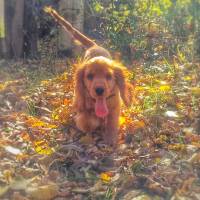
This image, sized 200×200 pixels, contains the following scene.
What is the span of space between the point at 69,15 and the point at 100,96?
9.64 feet

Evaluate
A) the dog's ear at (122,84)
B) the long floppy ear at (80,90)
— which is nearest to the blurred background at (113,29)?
the dog's ear at (122,84)

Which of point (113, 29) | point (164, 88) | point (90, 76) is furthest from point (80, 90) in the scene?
point (113, 29)

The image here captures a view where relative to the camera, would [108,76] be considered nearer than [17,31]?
Yes

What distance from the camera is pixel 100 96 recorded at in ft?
11.6

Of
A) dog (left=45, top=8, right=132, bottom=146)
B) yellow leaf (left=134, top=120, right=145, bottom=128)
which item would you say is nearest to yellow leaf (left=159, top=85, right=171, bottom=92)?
dog (left=45, top=8, right=132, bottom=146)

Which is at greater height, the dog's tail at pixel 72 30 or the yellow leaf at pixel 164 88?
the dog's tail at pixel 72 30

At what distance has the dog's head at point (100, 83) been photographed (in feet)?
11.5

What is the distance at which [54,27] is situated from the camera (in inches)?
252

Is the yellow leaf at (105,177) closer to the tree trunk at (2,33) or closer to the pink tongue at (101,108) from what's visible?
the pink tongue at (101,108)

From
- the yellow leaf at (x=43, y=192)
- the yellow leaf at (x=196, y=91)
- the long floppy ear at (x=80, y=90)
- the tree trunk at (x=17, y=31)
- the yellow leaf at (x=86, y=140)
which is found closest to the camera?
the yellow leaf at (x=43, y=192)

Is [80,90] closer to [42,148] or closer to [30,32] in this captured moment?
[42,148]

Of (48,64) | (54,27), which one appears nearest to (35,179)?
(48,64)

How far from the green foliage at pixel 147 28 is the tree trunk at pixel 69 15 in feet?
0.84

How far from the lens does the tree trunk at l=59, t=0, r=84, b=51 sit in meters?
6.21
